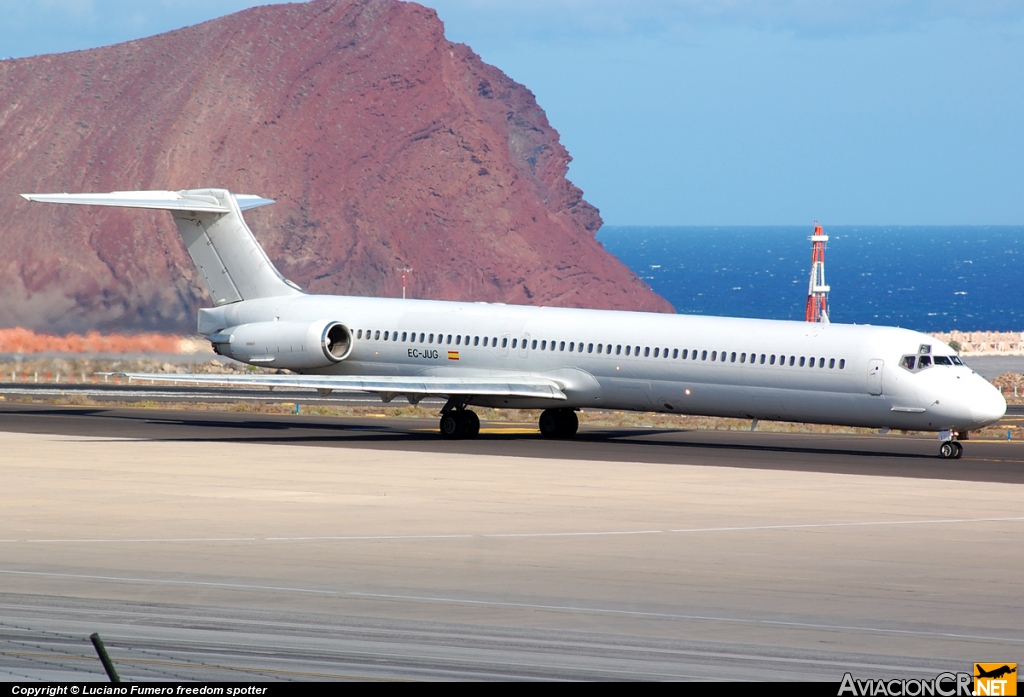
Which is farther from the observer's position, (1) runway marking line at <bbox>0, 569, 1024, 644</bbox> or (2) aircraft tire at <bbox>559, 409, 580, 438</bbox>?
(2) aircraft tire at <bbox>559, 409, 580, 438</bbox>

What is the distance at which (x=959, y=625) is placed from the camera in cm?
1254

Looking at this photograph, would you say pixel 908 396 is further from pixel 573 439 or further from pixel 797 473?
pixel 573 439

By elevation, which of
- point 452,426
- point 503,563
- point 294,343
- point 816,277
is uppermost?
point 816,277

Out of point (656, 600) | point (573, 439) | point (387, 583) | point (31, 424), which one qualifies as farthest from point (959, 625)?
point (31, 424)

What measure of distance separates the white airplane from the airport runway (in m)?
1.38

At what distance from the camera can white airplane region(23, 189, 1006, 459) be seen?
29.0 meters

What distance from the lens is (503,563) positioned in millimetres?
15820

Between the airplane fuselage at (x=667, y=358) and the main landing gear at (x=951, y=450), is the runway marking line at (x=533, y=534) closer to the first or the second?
the airplane fuselage at (x=667, y=358)

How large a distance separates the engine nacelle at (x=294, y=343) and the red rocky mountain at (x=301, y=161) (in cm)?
6689

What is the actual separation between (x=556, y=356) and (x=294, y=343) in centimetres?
645

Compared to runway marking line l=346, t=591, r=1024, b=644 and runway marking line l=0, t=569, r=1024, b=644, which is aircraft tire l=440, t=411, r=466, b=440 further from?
runway marking line l=346, t=591, r=1024, b=644

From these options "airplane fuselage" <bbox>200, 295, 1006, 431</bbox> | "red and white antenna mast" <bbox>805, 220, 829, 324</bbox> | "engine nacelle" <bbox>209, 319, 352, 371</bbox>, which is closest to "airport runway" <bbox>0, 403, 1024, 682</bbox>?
"airplane fuselage" <bbox>200, 295, 1006, 431</bbox>

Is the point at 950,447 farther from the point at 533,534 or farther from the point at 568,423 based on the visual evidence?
the point at 533,534

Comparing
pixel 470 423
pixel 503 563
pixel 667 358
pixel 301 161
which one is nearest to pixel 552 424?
pixel 470 423
